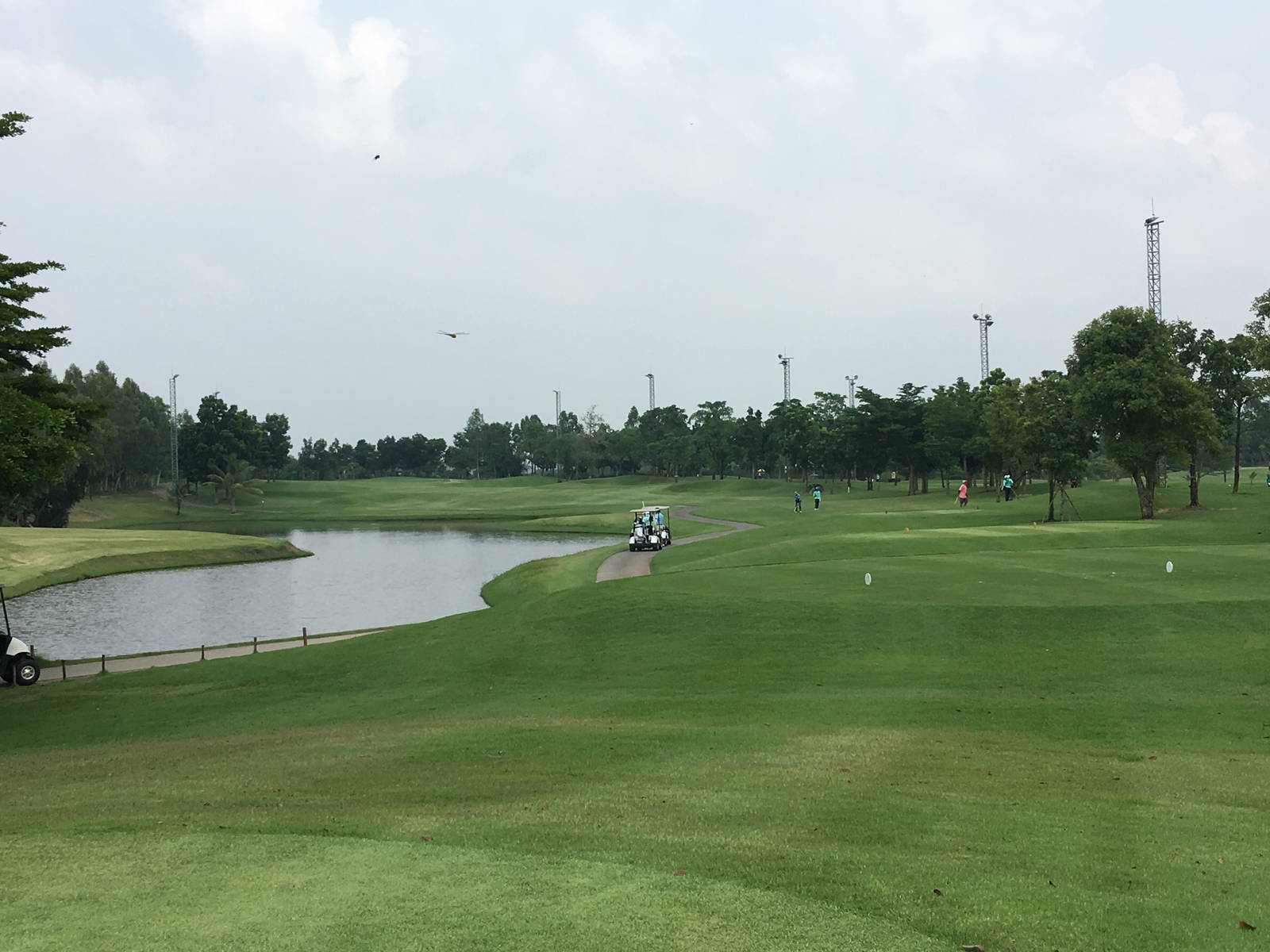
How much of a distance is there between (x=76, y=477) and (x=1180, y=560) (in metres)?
116

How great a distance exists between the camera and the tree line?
26.6 meters

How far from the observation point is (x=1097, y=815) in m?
12.1

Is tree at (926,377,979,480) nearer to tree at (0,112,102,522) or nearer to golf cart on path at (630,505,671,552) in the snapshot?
golf cart on path at (630,505,671,552)

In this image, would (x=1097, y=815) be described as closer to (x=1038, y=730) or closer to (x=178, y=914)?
(x=1038, y=730)

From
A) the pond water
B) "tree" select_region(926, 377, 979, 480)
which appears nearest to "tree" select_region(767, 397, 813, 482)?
"tree" select_region(926, 377, 979, 480)

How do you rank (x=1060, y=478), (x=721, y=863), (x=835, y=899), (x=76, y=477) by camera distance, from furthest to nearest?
(x=76, y=477) → (x=1060, y=478) → (x=721, y=863) → (x=835, y=899)

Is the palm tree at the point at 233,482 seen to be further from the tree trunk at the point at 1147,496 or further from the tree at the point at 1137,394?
the tree trunk at the point at 1147,496

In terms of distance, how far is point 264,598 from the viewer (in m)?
56.6

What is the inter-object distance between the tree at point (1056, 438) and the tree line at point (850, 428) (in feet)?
0.35

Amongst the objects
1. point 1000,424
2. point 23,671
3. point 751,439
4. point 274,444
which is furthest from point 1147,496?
point 274,444

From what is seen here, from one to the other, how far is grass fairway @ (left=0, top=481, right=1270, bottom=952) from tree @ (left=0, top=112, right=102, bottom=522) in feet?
20.4

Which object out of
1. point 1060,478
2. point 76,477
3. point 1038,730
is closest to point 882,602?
point 1038,730

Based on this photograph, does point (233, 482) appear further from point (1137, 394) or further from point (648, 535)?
point (1137, 394)

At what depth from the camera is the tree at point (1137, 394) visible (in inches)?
2259
